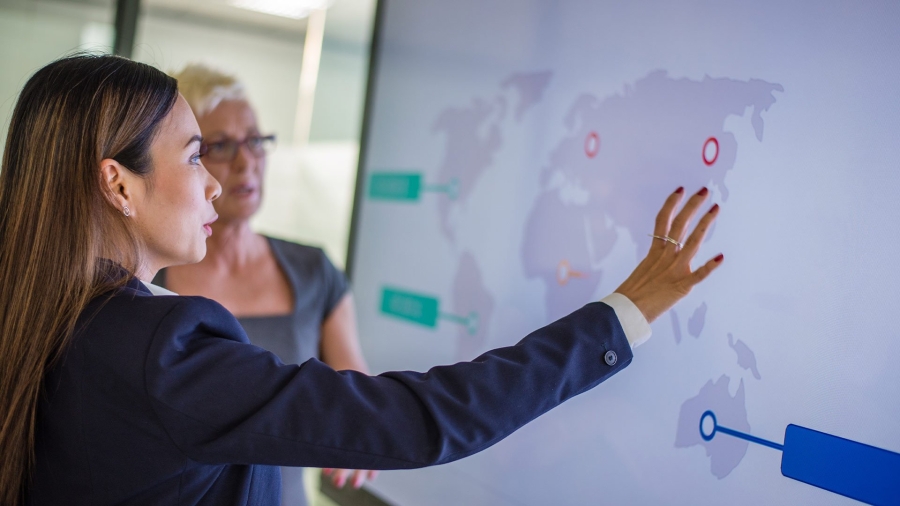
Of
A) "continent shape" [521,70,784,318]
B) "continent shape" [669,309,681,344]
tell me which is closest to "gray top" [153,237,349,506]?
"continent shape" [521,70,784,318]

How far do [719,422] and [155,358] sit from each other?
0.95 meters

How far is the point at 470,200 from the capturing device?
2021 millimetres

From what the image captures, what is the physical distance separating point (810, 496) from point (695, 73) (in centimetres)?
77

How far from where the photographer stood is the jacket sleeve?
0.98m

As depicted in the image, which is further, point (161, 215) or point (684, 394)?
point (684, 394)

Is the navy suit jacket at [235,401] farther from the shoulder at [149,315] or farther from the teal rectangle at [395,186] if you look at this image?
the teal rectangle at [395,186]

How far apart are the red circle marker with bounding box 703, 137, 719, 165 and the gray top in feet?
3.56

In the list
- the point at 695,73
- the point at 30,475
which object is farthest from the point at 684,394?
the point at 30,475

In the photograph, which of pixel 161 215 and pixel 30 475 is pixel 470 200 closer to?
pixel 161 215

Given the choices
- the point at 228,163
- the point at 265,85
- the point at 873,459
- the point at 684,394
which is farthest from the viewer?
the point at 265,85

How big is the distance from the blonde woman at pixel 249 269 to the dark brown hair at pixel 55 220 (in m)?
0.84

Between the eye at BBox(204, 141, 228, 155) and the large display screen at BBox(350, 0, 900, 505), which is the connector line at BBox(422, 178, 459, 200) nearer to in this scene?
the large display screen at BBox(350, 0, 900, 505)

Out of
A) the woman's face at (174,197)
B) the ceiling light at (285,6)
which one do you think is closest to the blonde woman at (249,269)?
the woman's face at (174,197)

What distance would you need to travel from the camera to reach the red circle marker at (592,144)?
64.6 inches
